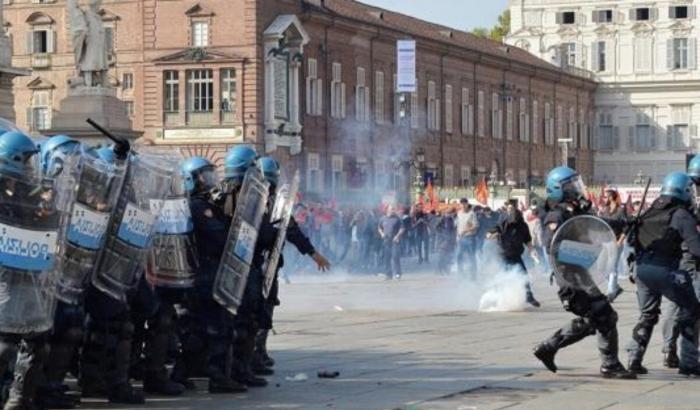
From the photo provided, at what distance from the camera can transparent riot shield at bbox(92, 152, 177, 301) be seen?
1159 centimetres

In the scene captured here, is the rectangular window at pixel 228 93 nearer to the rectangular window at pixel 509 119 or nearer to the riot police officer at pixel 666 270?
the rectangular window at pixel 509 119

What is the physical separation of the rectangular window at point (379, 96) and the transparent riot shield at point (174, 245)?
5607 cm

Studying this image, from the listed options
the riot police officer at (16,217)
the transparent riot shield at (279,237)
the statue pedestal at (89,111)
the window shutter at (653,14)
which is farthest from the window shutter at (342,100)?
the riot police officer at (16,217)

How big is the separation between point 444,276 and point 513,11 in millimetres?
67828

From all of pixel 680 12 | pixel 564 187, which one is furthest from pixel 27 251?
pixel 680 12

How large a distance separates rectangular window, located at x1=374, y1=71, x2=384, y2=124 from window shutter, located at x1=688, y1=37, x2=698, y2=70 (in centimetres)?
3468

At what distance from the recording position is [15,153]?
10367mm

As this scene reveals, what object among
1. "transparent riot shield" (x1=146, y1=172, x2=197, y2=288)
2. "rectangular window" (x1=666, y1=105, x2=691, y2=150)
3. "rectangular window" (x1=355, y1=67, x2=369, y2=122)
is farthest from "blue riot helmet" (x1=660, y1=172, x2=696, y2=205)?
"rectangular window" (x1=666, y1=105, x2=691, y2=150)

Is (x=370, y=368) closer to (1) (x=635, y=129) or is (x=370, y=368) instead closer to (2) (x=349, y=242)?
(2) (x=349, y=242)

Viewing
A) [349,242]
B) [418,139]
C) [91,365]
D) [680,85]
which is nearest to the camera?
[91,365]

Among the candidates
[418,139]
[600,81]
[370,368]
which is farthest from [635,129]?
[370,368]

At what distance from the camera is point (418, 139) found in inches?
2849

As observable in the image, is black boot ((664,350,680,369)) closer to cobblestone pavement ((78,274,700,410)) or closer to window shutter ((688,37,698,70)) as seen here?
cobblestone pavement ((78,274,700,410))

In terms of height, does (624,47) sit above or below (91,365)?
above
